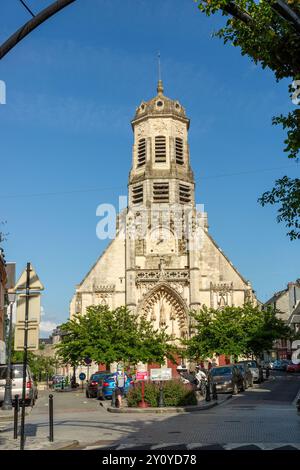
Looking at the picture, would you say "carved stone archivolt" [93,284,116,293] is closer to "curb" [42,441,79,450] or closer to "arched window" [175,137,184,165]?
"arched window" [175,137,184,165]

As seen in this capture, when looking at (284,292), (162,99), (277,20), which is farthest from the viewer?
(284,292)

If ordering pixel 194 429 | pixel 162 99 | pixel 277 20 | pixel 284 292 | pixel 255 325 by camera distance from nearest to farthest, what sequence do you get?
pixel 277 20
pixel 194 429
pixel 255 325
pixel 162 99
pixel 284 292

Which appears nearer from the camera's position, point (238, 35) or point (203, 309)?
point (238, 35)

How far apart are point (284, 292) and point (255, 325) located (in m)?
54.6

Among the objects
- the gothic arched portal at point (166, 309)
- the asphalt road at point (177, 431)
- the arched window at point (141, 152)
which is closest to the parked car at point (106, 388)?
the asphalt road at point (177, 431)

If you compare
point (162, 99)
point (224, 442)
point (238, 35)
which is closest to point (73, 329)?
point (162, 99)

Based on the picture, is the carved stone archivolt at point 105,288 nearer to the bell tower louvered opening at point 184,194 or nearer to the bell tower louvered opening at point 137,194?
the bell tower louvered opening at point 137,194

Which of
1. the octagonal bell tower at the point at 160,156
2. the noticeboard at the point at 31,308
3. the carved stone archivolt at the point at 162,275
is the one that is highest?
Answer: the octagonal bell tower at the point at 160,156

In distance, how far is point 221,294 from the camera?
49156 mm

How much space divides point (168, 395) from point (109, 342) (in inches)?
755

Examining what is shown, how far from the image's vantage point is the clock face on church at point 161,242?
50625 millimetres

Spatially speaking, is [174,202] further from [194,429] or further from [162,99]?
[194,429]

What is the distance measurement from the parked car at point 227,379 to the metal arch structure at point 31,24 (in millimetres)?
23424

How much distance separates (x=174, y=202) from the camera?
5116 cm
